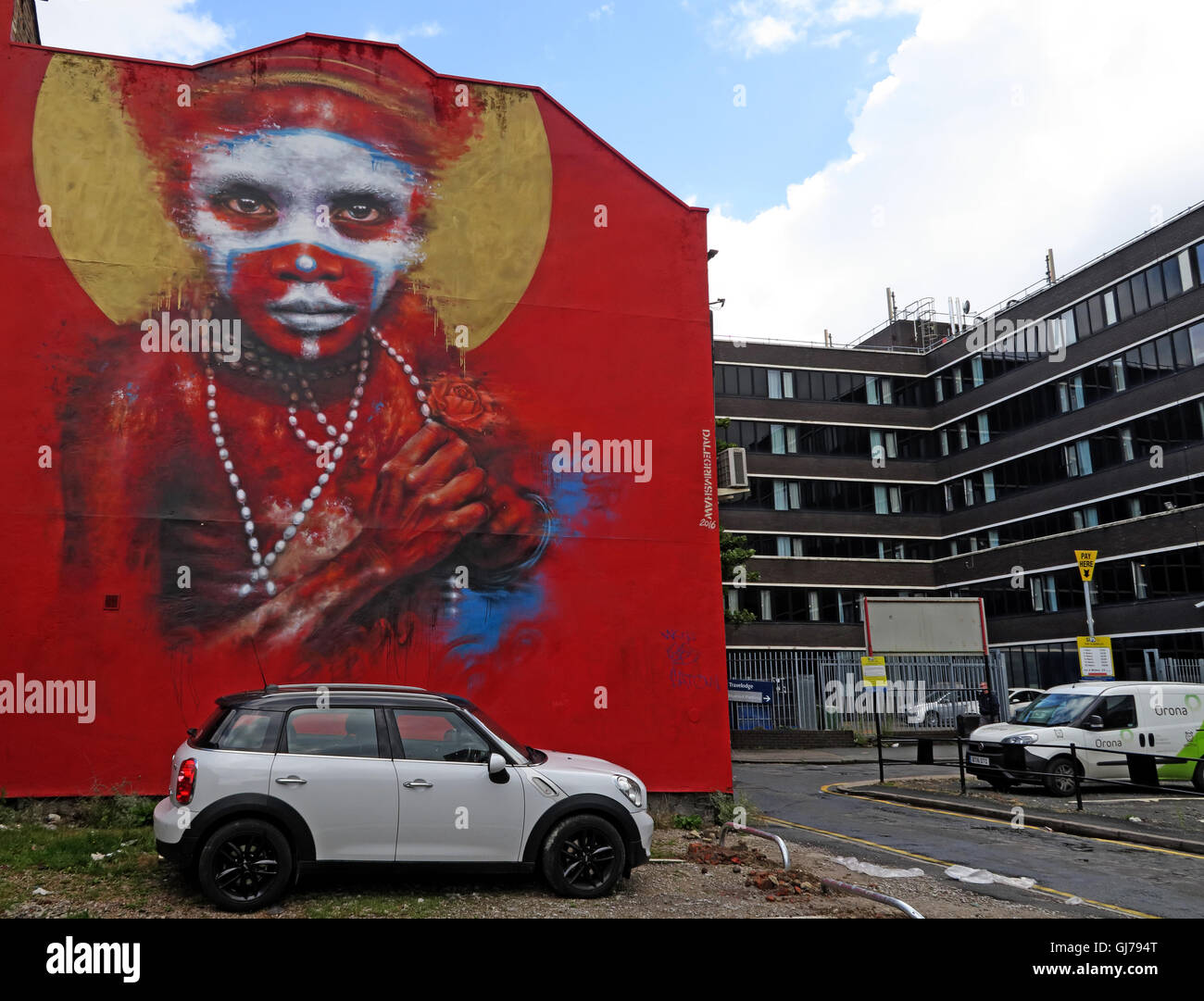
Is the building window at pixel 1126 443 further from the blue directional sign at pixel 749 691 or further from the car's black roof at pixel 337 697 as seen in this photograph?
the car's black roof at pixel 337 697

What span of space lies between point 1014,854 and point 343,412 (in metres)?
9.67

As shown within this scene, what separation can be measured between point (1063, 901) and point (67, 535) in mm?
11169

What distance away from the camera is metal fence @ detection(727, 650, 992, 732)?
97.2ft

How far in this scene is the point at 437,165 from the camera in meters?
13.2

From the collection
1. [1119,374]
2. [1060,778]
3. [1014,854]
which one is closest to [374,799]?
[1014,854]

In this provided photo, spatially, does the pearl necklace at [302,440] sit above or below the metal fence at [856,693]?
above

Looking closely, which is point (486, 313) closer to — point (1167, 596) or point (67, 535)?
point (67, 535)

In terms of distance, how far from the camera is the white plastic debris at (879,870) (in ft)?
33.0

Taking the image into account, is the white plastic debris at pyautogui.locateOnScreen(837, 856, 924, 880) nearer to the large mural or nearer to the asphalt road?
the asphalt road

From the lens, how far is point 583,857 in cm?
817

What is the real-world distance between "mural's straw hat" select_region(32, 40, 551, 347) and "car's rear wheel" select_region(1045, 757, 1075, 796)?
12.0 metres

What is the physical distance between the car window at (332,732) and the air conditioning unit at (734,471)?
27.2 feet

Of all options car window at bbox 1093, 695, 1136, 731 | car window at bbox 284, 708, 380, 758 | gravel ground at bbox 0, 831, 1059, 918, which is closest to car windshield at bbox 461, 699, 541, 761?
car window at bbox 284, 708, 380, 758

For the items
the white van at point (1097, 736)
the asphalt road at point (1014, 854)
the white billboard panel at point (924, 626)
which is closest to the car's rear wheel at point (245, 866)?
the asphalt road at point (1014, 854)
